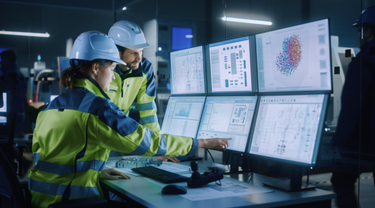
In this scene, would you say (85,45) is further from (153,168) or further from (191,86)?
(191,86)

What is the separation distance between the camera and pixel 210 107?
6.81 ft

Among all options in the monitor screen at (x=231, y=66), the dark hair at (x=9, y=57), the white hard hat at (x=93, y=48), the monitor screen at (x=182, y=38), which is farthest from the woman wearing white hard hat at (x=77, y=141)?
the dark hair at (x=9, y=57)

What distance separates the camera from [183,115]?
2297 mm

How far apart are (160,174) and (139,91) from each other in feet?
3.22

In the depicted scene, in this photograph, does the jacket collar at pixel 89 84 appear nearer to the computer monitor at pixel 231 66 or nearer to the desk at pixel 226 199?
the desk at pixel 226 199

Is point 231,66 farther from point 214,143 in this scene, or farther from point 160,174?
point 160,174

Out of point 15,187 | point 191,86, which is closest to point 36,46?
point 191,86

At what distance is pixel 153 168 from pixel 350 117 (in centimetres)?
108

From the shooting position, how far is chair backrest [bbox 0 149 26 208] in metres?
1.23

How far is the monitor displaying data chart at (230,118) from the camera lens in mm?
1768

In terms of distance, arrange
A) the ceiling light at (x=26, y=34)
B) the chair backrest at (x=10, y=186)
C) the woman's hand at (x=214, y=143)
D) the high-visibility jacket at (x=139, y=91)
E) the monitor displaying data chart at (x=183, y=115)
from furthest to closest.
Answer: the ceiling light at (x=26, y=34)
the high-visibility jacket at (x=139, y=91)
the monitor displaying data chart at (x=183, y=115)
the woman's hand at (x=214, y=143)
the chair backrest at (x=10, y=186)

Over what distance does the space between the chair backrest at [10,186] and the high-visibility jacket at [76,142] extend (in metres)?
0.12

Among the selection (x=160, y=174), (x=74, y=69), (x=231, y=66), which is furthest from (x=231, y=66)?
(x=74, y=69)

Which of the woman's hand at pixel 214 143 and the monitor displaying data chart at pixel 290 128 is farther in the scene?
the woman's hand at pixel 214 143
